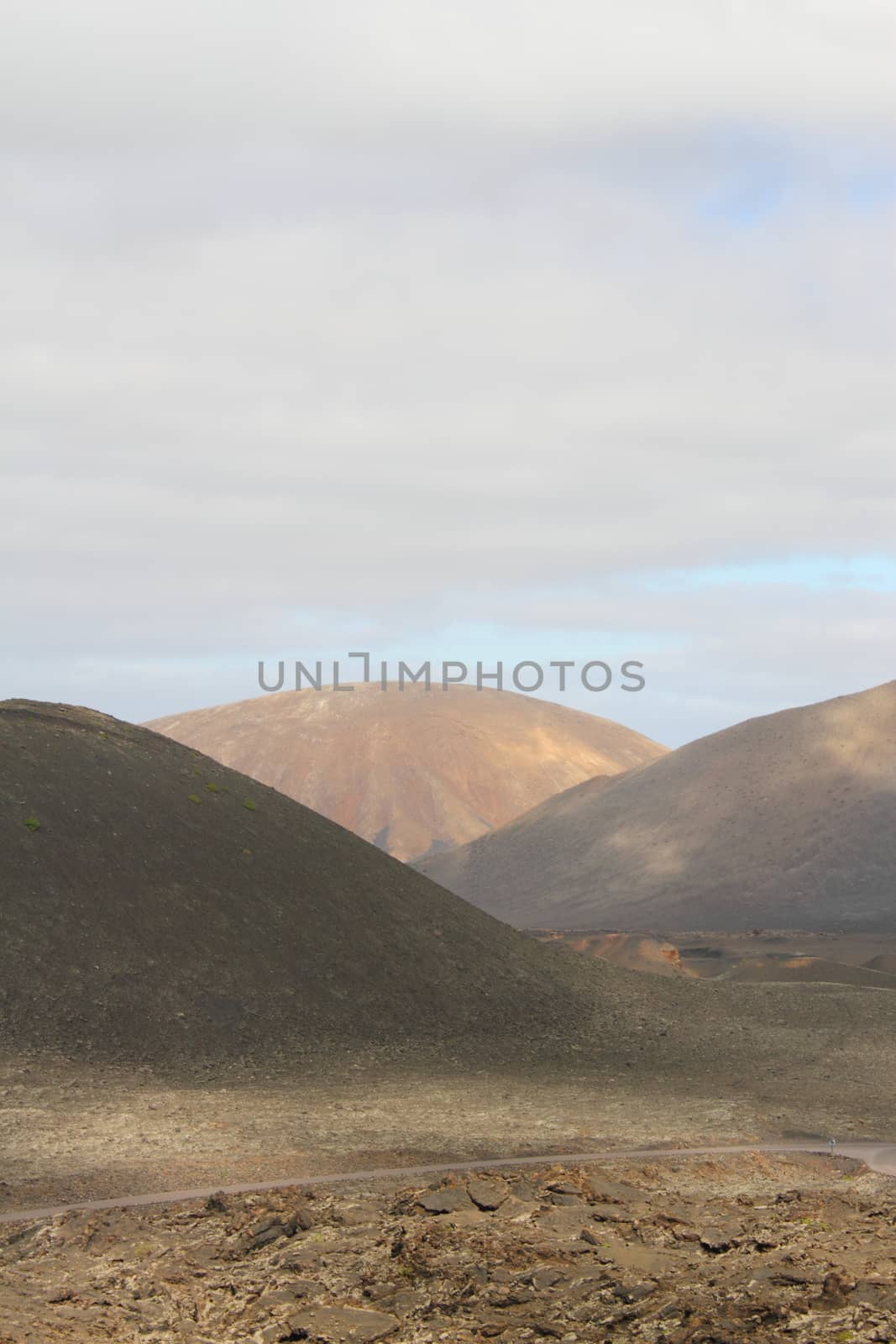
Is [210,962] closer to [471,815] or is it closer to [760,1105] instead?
[760,1105]

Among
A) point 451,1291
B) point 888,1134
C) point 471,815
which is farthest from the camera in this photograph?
point 471,815

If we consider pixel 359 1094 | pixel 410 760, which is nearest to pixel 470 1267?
pixel 359 1094

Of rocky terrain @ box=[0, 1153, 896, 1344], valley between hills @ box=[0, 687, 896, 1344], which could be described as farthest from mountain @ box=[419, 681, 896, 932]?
rocky terrain @ box=[0, 1153, 896, 1344]

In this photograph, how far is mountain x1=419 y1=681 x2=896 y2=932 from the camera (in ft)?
335

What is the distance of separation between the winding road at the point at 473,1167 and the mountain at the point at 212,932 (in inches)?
411

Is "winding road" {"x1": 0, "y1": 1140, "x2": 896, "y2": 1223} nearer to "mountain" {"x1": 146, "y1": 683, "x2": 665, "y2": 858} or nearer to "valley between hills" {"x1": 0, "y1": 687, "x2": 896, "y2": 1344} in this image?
"valley between hills" {"x1": 0, "y1": 687, "x2": 896, "y2": 1344}

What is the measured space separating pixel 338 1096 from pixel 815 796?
89.5 metres

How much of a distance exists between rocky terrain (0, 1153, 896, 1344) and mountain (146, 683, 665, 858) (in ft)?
456

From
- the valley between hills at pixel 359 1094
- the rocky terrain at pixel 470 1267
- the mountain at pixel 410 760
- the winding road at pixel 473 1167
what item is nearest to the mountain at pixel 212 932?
the valley between hills at pixel 359 1094

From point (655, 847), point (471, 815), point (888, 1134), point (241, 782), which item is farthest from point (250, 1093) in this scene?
point (471, 815)

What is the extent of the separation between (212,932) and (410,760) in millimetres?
141299

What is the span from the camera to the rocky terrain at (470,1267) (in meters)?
14.4

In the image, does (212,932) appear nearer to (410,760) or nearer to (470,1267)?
(470,1267)

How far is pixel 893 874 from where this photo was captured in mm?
101875
